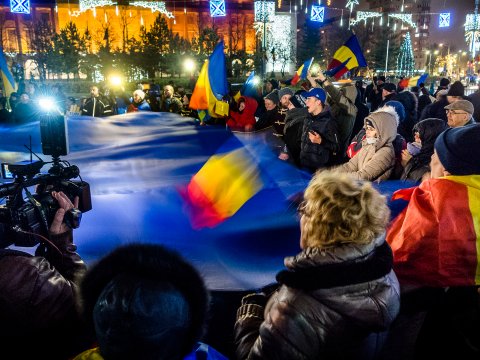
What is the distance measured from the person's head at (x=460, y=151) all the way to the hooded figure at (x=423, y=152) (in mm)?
1748

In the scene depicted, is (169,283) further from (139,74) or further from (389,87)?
(139,74)

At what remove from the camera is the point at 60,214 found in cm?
237

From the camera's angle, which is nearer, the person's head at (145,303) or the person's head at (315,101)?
the person's head at (145,303)

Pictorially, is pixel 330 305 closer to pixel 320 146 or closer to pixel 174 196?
pixel 174 196

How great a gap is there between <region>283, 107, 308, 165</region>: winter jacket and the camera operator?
13.3 ft

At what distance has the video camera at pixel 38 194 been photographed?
2.14 metres

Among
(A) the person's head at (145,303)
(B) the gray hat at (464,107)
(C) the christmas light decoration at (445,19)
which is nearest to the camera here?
(A) the person's head at (145,303)

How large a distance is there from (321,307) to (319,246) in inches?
9.3

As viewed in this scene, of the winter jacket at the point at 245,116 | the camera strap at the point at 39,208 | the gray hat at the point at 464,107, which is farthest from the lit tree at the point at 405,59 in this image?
the camera strap at the point at 39,208

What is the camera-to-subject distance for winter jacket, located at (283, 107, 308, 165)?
5.73 m

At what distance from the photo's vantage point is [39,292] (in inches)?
68.8

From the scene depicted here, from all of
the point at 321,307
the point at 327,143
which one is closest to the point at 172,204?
the point at 327,143

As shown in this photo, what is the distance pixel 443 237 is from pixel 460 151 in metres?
0.44

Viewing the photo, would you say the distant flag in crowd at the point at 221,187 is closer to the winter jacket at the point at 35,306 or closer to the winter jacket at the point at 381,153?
the winter jacket at the point at 381,153
